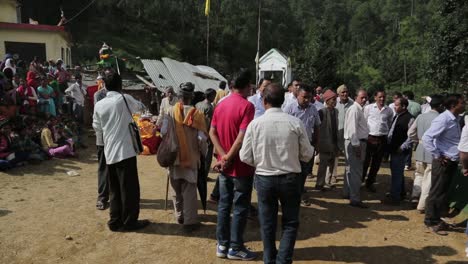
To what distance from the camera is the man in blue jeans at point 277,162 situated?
3.26m

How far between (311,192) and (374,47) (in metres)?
49.6

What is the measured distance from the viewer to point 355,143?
5.54 m

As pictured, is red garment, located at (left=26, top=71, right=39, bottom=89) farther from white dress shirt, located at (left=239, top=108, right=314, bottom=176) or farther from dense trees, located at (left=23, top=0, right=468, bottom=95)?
dense trees, located at (left=23, top=0, right=468, bottom=95)

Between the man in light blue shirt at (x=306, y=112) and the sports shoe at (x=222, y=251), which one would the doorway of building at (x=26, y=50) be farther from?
the sports shoe at (x=222, y=251)

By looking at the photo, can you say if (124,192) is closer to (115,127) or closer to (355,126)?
(115,127)

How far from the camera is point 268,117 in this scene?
130 inches

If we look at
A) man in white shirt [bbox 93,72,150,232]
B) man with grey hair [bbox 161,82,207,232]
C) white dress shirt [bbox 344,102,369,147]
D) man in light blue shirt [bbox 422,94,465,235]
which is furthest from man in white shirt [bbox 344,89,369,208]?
man in white shirt [bbox 93,72,150,232]

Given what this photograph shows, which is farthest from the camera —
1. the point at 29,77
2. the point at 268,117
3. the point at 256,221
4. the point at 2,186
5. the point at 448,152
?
the point at 29,77

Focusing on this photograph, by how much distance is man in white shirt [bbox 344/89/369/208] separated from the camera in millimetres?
5582

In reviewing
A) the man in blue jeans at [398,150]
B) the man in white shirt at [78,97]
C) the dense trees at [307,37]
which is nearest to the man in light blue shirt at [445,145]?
the man in blue jeans at [398,150]

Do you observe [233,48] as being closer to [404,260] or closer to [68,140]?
[68,140]

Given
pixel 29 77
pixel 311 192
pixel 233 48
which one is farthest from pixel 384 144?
pixel 233 48

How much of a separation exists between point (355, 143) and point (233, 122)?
99.9 inches

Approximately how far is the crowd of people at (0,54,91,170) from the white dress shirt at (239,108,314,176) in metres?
6.09
